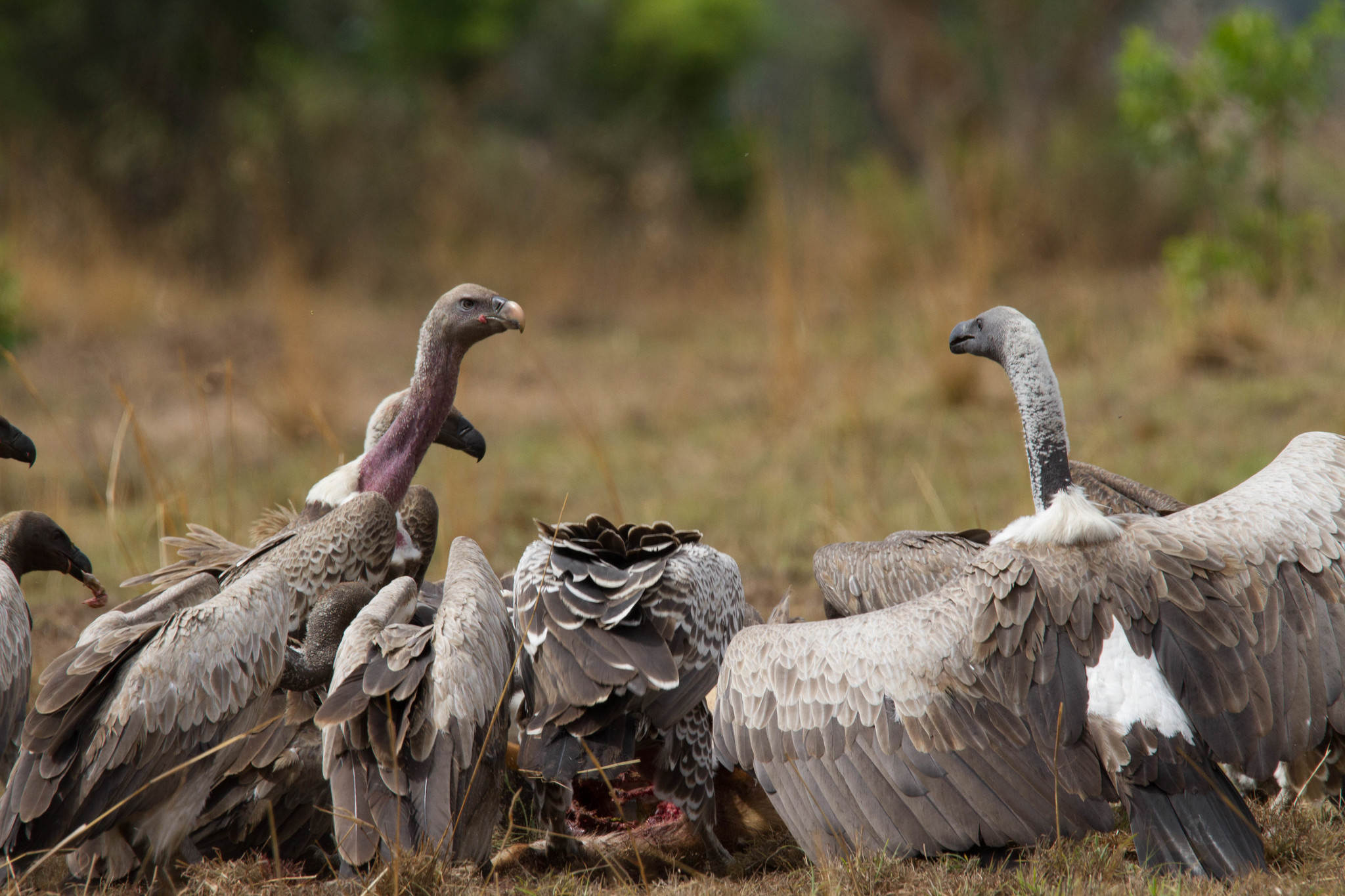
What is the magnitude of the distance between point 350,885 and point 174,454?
6.63 meters

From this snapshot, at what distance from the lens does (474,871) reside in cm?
345

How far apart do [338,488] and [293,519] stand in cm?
48

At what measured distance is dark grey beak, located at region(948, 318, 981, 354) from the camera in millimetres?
4105

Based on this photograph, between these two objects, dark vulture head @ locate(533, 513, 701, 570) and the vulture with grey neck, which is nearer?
the vulture with grey neck

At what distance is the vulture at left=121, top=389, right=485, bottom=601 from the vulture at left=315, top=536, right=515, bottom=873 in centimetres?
76

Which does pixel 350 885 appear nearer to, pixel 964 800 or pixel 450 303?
pixel 964 800

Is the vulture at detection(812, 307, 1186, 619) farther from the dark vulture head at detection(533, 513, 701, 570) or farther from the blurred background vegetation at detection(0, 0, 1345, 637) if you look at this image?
the blurred background vegetation at detection(0, 0, 1345, 637)

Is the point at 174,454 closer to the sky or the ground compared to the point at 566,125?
closer to the ground

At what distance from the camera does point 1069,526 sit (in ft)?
11.3

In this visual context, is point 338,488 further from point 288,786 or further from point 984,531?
point 984,531

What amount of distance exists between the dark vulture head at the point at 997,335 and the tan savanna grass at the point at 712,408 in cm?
144

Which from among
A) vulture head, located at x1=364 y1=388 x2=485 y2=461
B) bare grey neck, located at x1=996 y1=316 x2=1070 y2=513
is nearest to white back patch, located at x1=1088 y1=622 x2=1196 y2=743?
bare grey neck, located at x1=996 y1=316 x2=1070 y2=513

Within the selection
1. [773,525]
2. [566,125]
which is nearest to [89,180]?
[566,125]

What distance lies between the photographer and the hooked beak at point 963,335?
4113 mm
